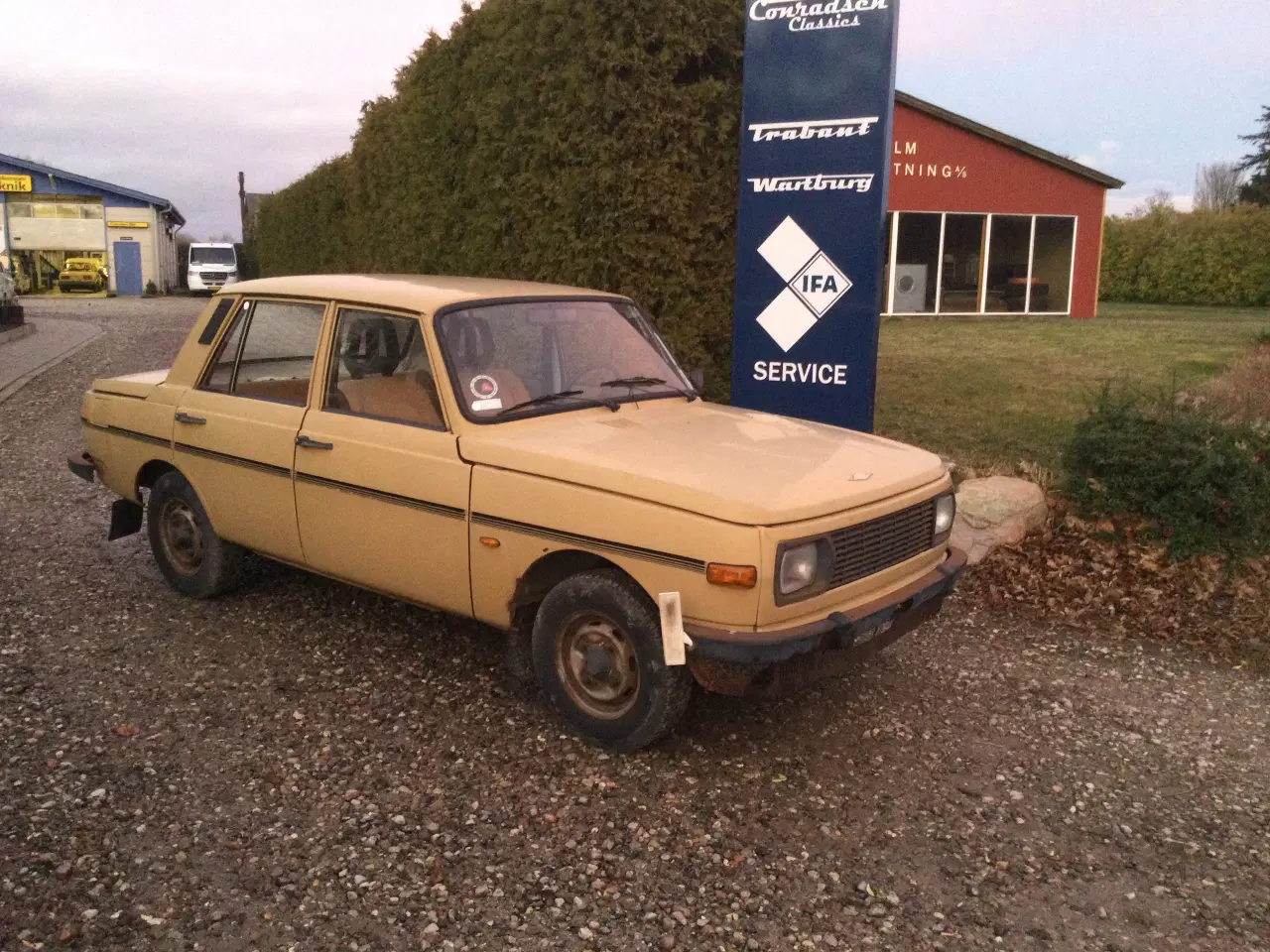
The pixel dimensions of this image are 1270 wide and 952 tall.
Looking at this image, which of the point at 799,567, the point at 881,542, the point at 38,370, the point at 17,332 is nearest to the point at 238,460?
the point at 799,567

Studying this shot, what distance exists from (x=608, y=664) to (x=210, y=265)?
4232 cm

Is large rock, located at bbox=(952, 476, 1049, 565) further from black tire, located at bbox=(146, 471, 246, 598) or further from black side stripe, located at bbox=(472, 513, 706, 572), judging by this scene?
black tire, located at bbox=(146, 471, 246, 598)

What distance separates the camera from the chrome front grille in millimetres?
3922

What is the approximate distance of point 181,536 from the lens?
5.89 m

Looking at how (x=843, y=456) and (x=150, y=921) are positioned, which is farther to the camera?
(x=843, y=456)

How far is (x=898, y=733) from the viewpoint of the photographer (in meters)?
4.46

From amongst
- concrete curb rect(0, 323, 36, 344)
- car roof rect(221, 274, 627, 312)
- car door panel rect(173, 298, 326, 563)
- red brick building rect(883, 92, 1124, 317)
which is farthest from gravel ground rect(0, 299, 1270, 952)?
red brick building rect(883, 92, 1124, 317)

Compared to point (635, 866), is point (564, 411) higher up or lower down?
higher up

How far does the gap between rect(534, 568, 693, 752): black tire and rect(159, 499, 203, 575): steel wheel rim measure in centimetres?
251

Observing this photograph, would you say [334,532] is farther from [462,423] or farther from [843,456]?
[843,456]

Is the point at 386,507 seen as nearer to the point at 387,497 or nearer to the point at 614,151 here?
the point at 387,497

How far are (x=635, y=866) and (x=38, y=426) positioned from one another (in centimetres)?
1027

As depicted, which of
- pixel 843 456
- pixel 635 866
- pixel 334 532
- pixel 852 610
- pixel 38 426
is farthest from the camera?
pixel 38 426

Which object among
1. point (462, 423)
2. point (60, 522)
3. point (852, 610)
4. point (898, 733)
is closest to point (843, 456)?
point (852, 610)
